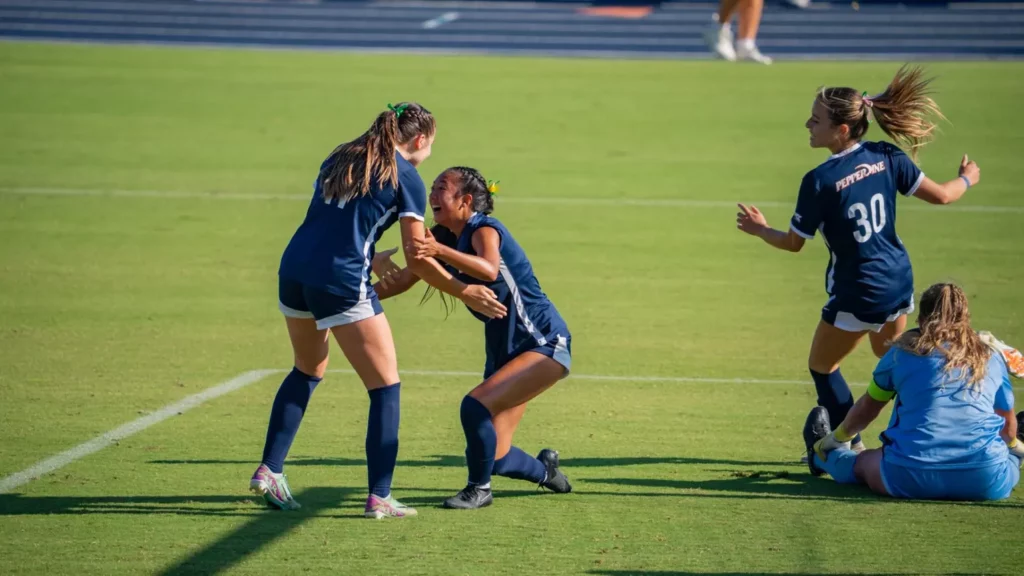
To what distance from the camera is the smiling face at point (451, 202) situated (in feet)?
20.5

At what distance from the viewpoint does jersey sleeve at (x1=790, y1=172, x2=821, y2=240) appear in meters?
6.85

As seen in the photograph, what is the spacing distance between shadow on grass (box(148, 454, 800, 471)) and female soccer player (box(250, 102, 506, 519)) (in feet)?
3.26

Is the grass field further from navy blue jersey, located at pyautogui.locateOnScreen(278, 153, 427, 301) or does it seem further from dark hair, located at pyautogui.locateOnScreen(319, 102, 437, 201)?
dark hair, located at pyautogui.locateOnScreen(319, 102, 437, 201)

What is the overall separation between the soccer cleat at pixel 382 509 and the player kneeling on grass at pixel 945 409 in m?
2.25

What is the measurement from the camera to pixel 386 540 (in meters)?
5.71

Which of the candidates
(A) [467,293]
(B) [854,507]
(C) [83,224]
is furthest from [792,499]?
(C) [83,224]

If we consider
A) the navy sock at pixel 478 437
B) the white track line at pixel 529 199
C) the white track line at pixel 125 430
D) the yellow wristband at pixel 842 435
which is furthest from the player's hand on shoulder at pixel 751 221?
the white track line at pixel 529 199

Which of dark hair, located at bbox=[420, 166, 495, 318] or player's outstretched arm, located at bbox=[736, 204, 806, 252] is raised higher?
dark hair, located at bbox=[420, 166, 495, 318]

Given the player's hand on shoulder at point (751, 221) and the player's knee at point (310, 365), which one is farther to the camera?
the player's hand on shoulder at point (751, 221)

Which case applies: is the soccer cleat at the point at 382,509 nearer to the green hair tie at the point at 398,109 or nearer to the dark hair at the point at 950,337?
the green hair tie at the point at 398,109

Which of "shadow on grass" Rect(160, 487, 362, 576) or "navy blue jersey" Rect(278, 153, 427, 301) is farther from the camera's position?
"navy blue jersey" Rect(278, 153, 427, 301)

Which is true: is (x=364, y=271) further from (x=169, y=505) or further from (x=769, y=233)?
(x=769, y=233)

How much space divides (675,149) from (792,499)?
45.6 feet

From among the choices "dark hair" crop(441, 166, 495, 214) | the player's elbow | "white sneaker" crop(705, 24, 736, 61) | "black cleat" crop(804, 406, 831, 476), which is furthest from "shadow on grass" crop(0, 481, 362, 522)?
"white sneaker" crop(705, 24, 736, 61)
